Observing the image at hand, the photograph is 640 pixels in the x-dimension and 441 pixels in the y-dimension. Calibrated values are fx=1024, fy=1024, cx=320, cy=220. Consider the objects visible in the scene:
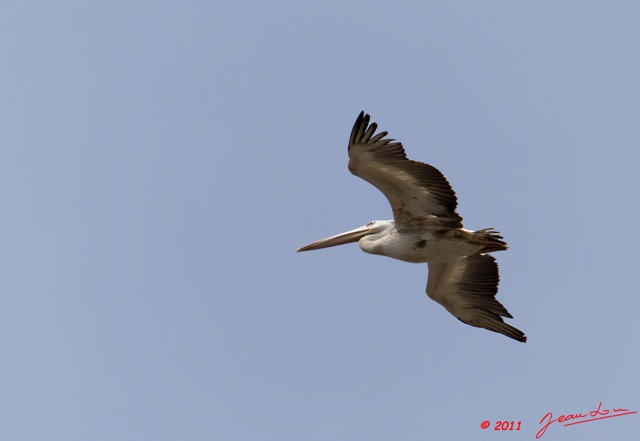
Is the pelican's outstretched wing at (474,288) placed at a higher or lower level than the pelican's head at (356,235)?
lower

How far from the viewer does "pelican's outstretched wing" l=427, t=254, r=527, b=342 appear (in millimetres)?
15023

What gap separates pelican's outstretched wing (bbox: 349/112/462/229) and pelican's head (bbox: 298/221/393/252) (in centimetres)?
30

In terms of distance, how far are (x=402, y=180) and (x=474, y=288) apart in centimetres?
255

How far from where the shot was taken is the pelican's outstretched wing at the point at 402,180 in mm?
13211

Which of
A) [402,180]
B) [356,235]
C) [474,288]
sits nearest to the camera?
[402,180]

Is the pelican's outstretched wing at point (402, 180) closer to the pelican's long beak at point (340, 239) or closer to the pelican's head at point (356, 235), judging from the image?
the pelican's head at point (356, 235)

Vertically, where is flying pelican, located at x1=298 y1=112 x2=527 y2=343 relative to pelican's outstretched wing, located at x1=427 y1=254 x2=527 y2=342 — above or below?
above

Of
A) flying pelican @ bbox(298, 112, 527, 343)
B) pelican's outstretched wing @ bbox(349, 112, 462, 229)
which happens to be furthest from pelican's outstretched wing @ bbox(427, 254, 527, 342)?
pelican's outstretched wing @ bbox(349, 112, 462, 229)

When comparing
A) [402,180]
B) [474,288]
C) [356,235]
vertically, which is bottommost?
[474,288]

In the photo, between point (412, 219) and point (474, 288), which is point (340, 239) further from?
point (474, 288)

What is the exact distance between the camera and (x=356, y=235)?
47.8 ft

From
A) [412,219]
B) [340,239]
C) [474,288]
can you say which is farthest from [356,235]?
[474,288]

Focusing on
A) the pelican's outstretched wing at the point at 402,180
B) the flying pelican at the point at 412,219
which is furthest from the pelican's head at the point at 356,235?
the pelican's outstretched wing at the point at 402,180

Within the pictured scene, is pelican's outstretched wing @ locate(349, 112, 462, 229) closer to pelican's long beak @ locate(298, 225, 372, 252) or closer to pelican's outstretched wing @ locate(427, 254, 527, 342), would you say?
pelican's long beak @ locate(298, 225, 372, 252)
